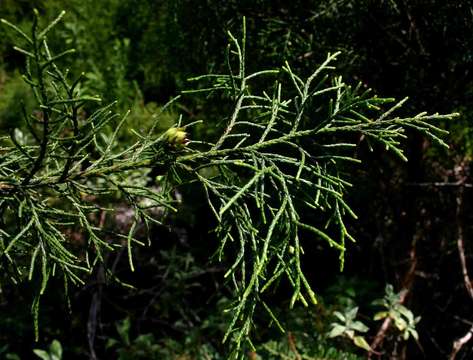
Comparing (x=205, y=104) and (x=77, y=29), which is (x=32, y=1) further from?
(x=205, y=104)

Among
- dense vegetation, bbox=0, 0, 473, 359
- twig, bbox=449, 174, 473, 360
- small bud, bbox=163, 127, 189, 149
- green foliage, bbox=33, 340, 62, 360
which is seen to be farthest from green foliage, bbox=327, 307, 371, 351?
small bud, bbox=163, 127, 189, 149

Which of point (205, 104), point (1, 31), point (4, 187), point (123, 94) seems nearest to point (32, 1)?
point (1, 31)

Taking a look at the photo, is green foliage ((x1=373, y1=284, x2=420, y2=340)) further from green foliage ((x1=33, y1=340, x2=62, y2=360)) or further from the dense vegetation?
green foliage ((x1=33, y1=340, x2=62, y2=360))

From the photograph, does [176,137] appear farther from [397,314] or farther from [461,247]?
[461,247]

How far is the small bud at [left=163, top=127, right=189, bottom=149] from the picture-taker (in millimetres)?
994

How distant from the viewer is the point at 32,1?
3.88 metres

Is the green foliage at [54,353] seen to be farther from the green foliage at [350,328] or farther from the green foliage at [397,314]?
the green foliage at [397,314]

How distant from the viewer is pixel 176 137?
1.00 m

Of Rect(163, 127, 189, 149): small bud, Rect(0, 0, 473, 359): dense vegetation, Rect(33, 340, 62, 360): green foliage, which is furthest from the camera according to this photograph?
Rect(33, 340, 62, 360): green foliage

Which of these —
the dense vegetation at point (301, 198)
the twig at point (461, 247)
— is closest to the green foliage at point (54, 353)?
the dense vegetation at point (301, 198)

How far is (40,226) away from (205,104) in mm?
1339

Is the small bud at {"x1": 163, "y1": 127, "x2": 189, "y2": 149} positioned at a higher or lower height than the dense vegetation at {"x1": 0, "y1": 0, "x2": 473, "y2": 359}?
higher

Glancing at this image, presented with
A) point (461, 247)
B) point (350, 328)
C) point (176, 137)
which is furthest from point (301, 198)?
point (176, 137)

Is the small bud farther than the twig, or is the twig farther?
the twig
